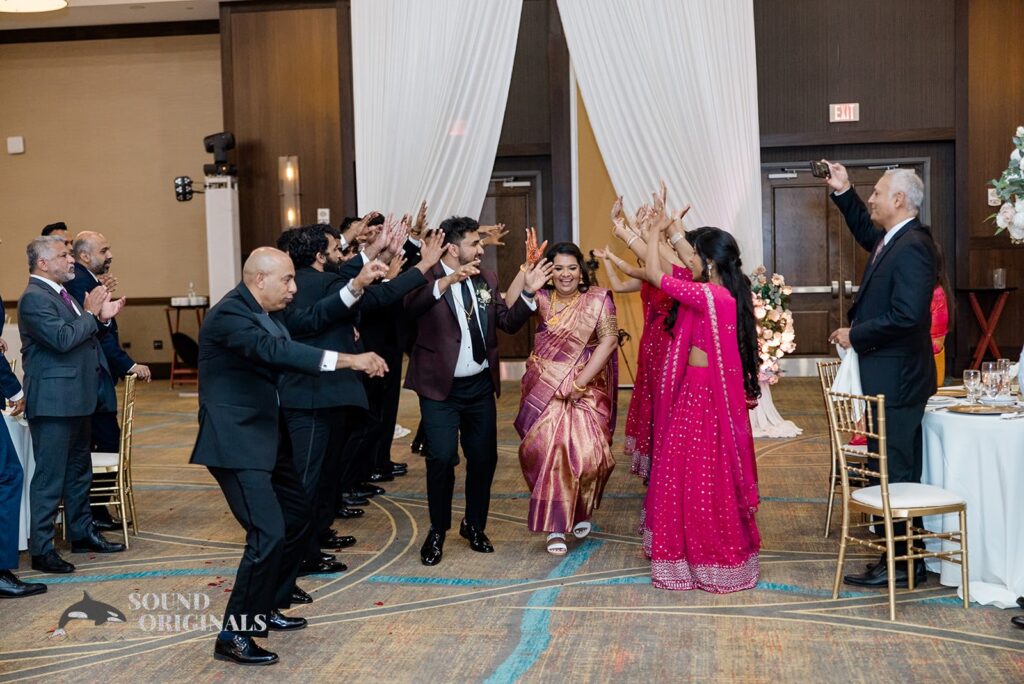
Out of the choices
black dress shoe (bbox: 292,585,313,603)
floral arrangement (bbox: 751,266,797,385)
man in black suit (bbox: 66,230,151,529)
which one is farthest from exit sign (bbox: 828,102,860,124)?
black dress shoe (bbox: 292,585,313,603)

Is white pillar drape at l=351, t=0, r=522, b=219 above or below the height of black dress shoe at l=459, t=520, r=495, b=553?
above

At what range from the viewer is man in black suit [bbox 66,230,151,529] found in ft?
19.2

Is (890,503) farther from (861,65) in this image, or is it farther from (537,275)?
(861,65)

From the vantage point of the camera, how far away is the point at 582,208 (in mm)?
10719

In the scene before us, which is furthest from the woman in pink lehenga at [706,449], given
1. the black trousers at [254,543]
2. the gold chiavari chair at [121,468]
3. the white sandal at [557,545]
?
the gold chiavari chair at [121,468]

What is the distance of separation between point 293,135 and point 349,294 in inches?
296

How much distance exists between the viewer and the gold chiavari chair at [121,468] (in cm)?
552

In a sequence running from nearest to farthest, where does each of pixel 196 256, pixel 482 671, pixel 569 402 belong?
pixel 482 671 → pixel 569 402 → pixel 196 256

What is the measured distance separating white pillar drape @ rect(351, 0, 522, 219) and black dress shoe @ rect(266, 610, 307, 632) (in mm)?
4787

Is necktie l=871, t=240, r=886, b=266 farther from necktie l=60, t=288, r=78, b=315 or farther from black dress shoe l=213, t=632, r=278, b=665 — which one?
necktie l=60, t=288, r=78, b=315

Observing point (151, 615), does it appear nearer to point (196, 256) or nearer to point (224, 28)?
point (224, 28)

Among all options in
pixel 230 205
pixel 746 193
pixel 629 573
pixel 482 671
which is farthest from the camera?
pixel 230 205

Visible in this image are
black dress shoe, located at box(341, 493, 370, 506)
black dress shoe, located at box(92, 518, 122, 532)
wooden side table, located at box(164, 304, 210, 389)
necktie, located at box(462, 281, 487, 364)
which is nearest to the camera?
necktie, located at box(462, 281, 487, 364)

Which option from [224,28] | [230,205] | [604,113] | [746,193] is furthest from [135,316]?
[746,193]
